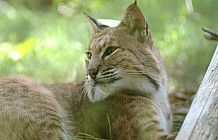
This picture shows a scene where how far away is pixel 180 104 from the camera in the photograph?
23.1 ft

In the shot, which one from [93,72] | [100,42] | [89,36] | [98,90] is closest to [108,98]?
[98,90]

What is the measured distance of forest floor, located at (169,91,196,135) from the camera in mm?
6176

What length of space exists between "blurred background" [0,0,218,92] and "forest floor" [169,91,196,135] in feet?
0.66

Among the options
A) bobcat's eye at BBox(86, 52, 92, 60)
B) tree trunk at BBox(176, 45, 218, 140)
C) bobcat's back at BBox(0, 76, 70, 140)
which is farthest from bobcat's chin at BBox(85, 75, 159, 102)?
tree trunk at BBox(176, 45, 218, 140)

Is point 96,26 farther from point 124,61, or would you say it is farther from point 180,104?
point 180,104

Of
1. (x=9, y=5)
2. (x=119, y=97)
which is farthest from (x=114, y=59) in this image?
(x=9, y=5)

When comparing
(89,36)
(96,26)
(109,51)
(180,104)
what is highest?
(96,26)

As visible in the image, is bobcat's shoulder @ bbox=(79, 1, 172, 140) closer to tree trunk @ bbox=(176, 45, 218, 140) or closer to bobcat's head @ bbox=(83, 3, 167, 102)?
bobcat's head @ bbox=(83, 3, 167, 102)

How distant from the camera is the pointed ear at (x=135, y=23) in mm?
5328

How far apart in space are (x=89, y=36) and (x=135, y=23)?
3.16 meters

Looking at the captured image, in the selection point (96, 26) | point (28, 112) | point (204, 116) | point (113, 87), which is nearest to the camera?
point (204, 116)

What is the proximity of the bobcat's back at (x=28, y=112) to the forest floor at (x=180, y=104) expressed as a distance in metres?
1.16

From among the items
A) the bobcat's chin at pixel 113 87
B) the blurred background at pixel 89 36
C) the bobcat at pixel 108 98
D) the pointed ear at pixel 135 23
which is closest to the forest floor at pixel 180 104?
the blurred background at pixel 89 36

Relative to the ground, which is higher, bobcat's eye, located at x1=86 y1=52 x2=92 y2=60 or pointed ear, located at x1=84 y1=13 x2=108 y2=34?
pointed ear, located at x1=84 y1=13 x2=108 y2=34
